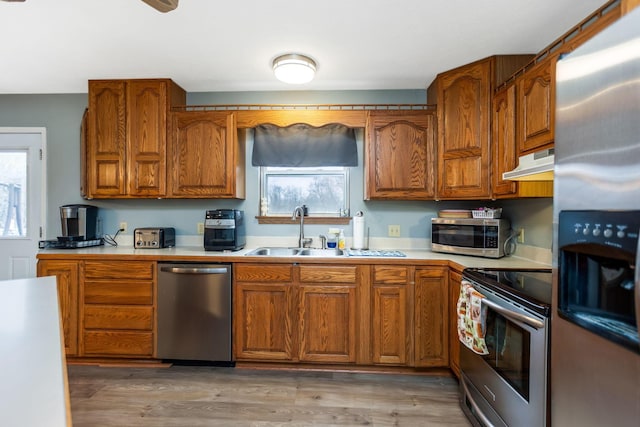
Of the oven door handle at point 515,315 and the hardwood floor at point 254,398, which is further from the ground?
the oven door handle at point 515,315

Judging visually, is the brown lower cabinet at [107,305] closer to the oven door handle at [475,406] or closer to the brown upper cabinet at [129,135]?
the brown upper cabinet at [129,135]

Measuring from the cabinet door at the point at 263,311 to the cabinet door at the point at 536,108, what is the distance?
1.79 m

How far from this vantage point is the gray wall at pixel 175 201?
2840 mm

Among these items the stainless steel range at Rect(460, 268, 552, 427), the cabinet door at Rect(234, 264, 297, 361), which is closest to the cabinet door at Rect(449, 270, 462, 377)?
the stainless steel range at Rect(460, 268, 552, 427)

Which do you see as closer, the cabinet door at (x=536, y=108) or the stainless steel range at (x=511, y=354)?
the stainless steel range at (x=511, y=354)

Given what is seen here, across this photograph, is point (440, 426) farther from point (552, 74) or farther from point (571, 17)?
point (571, 17)

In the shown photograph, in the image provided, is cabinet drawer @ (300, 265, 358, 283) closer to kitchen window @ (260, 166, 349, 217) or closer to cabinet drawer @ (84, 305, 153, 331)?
kitchen window @ (260, 166, 349, 217)

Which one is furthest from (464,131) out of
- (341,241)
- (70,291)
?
(70,291)

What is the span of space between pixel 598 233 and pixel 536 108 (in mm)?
1231

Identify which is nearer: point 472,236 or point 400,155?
point 472,236

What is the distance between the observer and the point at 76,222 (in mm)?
2723

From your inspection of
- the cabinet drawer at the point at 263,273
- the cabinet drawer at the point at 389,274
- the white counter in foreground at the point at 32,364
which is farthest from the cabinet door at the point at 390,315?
the white counter in foreground at the point at 32,364

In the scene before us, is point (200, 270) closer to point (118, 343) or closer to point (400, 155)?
point (118, 343)

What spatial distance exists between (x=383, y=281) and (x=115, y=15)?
8.06ft
